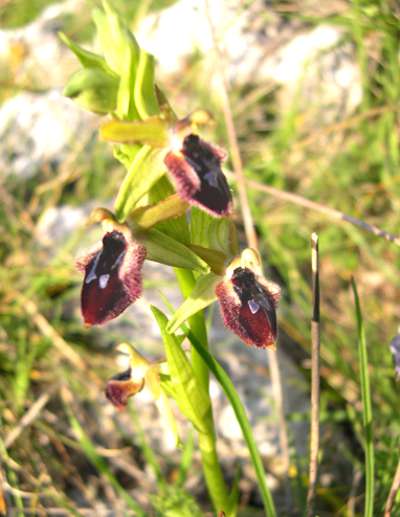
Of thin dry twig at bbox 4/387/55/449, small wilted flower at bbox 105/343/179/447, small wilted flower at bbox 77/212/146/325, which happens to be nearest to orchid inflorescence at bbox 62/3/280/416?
small wilted flower at bbox 77/212/146/325

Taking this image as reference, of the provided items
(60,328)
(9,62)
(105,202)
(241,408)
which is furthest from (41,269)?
(9,62)

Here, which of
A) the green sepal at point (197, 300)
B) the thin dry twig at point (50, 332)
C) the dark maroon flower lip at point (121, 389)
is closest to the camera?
the green sepal at point (197, 300)

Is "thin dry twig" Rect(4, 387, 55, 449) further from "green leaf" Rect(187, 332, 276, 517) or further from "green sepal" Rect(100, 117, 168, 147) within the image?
"green sepal" Rect(100, 117, 168, 147)

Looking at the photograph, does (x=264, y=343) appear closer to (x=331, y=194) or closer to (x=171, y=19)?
(x=331, y=194)

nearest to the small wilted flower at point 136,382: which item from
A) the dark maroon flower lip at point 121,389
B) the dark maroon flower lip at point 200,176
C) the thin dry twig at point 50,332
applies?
the dark maroon flower lip at point 121,389

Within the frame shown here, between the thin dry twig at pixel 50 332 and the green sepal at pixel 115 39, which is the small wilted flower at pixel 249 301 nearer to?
the green sepal at pixel 115 39

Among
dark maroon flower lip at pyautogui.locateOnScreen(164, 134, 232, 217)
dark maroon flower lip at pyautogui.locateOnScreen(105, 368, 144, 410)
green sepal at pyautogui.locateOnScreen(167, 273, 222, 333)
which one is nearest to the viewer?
dark maroon flower lip at pyautogui.locateOnScreen(164, 134, 232, 217)
